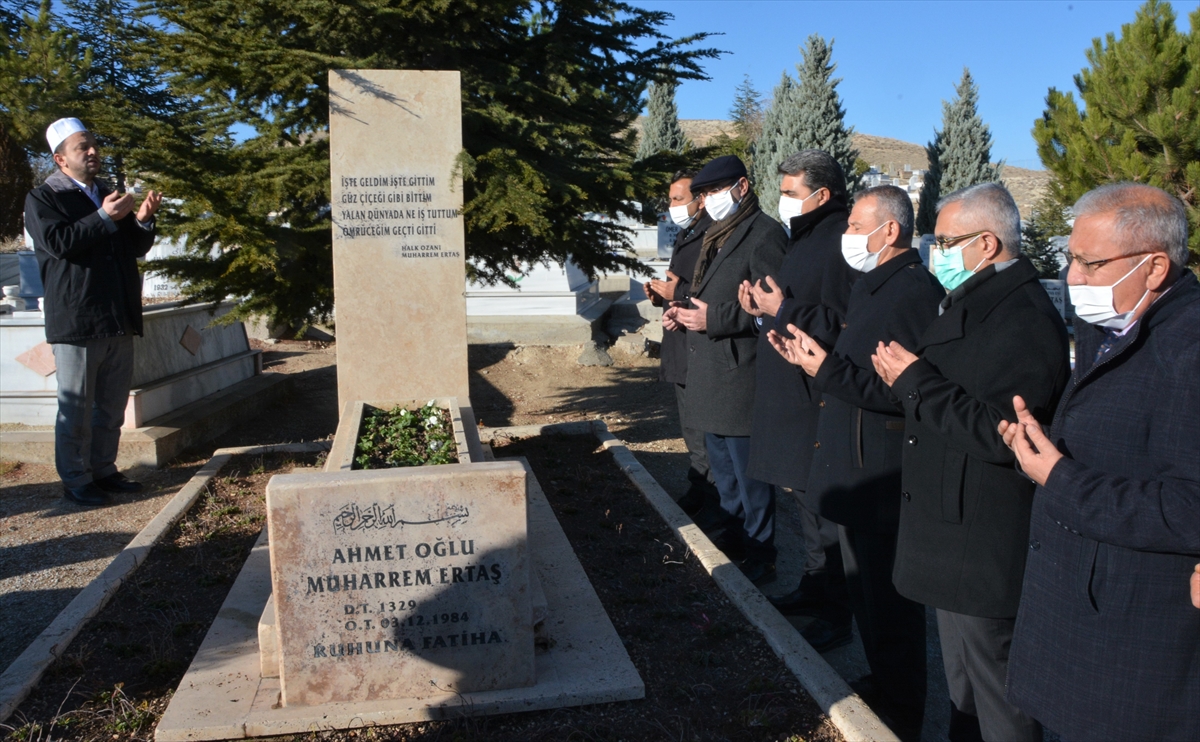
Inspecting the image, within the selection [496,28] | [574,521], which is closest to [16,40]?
[496,28]

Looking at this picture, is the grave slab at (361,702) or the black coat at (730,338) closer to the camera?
the grave slab at (361,702)

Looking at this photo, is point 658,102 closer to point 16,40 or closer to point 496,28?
point 16,40

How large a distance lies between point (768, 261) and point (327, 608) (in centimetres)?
262

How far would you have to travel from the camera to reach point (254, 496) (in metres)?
5.55

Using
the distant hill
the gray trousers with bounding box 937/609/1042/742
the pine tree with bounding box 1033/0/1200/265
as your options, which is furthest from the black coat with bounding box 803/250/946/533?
the distant hill

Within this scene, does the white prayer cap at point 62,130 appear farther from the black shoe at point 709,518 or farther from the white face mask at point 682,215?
the black shoe at point 709,518

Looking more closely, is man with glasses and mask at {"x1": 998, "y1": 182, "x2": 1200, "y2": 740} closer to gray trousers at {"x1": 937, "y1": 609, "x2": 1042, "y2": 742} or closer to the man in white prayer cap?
gray trousers at {"x1": 937, "y1": 609, "x2": 1042, "y2": 742}

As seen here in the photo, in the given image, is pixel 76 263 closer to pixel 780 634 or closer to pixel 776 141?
pixel 780 634

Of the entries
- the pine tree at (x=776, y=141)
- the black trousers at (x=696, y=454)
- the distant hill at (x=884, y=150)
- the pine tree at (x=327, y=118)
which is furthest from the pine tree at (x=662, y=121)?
the distant hill at (x=884, y=150)

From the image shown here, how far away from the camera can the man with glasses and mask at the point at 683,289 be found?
5125 mm

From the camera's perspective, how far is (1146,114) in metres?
10.0

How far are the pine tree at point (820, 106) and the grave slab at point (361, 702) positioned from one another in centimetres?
2105

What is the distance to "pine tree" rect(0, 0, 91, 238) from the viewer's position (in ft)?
45.2

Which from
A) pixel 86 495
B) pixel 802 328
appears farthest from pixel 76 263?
pixel 802 328
